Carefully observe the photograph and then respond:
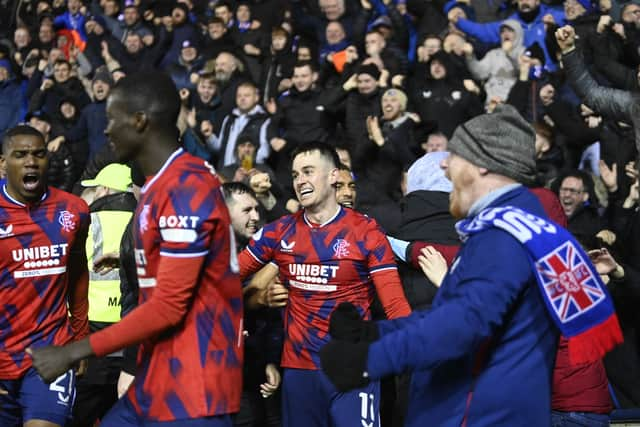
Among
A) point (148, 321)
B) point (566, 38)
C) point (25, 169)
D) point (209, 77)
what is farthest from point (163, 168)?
point (209, 77)

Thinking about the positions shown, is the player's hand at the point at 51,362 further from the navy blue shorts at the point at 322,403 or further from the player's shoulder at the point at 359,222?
the player's shoulder at the point at 359,222

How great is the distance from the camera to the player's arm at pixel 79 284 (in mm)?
5734

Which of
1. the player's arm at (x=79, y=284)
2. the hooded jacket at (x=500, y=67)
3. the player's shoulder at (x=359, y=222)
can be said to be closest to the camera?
the player's arm at (x=79, y=284)

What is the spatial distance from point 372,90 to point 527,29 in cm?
241

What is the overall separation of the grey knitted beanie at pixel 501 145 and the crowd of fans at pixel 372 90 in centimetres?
349

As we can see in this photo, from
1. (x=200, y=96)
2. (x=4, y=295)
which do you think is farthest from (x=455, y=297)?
(x=200, y=96)

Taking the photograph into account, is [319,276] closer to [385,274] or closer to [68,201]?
[385,274]

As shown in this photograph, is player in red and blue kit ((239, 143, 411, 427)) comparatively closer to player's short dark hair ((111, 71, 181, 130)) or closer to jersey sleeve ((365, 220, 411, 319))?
jersey sleeve ((365, 220, 411, 319))

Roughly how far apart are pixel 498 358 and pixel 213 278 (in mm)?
1121

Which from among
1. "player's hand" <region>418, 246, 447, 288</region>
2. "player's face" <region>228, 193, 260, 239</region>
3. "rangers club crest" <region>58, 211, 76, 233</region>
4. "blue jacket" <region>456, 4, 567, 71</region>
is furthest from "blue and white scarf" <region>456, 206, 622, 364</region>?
"blue jacket" <region>456, 4, 567, 71</region>

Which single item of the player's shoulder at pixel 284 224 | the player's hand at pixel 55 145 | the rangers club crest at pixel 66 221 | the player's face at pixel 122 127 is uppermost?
the player's face at pixel 122 127

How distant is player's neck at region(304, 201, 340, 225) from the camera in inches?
238

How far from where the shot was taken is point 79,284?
5.77 m

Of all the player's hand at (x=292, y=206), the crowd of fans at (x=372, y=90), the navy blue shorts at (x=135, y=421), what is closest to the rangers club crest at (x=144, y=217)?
the navy blue shorts at (x=135, y=421)
